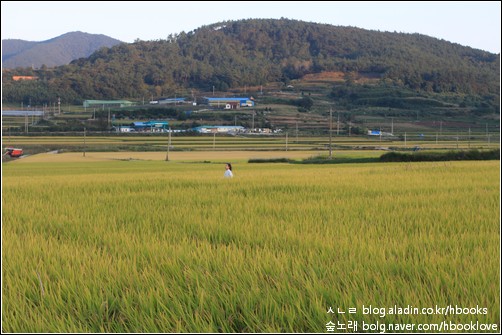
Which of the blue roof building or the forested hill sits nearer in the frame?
the blue roof building

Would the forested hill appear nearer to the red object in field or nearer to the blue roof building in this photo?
the blue roof building

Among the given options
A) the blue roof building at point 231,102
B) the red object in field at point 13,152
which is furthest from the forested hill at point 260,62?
the red object in field at point 13,152

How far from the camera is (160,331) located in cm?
242

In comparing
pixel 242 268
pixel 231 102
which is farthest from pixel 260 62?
pixel 242 268

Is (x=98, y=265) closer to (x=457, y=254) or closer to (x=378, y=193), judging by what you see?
(x=457, y=254)

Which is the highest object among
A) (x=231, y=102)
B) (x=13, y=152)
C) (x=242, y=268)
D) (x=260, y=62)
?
(x=260, y=62)

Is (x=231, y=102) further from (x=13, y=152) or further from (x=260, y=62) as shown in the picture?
(x=13, y=152)

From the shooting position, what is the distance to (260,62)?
160 m

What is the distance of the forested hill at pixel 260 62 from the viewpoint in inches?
4887

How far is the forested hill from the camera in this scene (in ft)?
407

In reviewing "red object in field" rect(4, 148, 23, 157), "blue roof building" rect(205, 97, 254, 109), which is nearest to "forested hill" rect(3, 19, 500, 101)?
"blue roof building" rect(205, 97, 254, 109)

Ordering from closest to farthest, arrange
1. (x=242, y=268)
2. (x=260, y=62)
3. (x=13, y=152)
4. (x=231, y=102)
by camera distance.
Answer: (x=242, y=268) → (x=13, y=152) → (x=231, y=102) → (x=260, y=62)

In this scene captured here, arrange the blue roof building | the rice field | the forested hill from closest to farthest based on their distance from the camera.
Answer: the rice field, the blue roof building, the forested hill

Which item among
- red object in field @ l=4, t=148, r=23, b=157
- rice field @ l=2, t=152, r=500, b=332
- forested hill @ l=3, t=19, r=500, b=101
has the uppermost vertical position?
forested hill @ l=3, t=19, r=500, b=101
